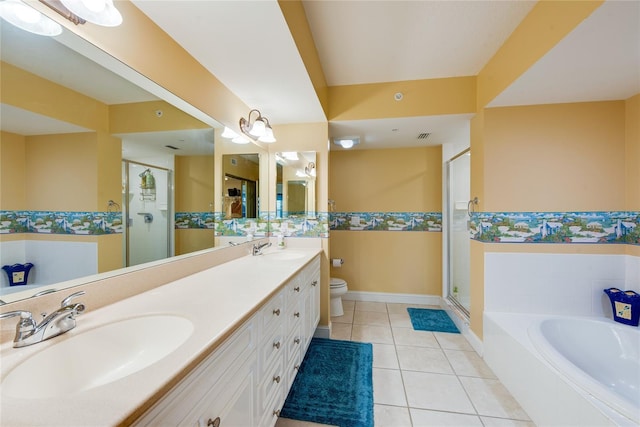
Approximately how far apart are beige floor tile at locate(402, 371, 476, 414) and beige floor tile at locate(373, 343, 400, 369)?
13 centimetres

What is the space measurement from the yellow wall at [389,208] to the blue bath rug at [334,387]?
51.4 inches

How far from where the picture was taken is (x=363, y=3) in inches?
58.2

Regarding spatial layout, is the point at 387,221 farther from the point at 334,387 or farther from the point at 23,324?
the point at 23,324

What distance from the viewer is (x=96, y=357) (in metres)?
0.75

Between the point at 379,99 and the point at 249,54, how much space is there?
1.39 m

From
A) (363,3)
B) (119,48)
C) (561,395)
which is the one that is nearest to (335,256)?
(561,395)

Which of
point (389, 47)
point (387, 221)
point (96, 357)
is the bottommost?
point (96, 357)

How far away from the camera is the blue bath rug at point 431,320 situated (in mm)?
2596

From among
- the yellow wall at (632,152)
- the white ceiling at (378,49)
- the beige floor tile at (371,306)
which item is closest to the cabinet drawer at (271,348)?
the white ceiling at (378,49)

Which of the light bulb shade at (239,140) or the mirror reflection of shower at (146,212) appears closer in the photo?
the mirror reflection of shower at (146,212)

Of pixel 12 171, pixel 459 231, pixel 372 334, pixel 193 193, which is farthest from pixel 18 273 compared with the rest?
pixel 459 231

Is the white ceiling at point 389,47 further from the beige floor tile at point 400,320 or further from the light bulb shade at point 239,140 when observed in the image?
the beige floor tile at point 400,320

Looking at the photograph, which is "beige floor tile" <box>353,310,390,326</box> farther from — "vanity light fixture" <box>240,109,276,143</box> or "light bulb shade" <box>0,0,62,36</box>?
"light bulb shade" <box>0,0,62,36</box>

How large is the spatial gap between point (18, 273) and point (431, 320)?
3235 mm
